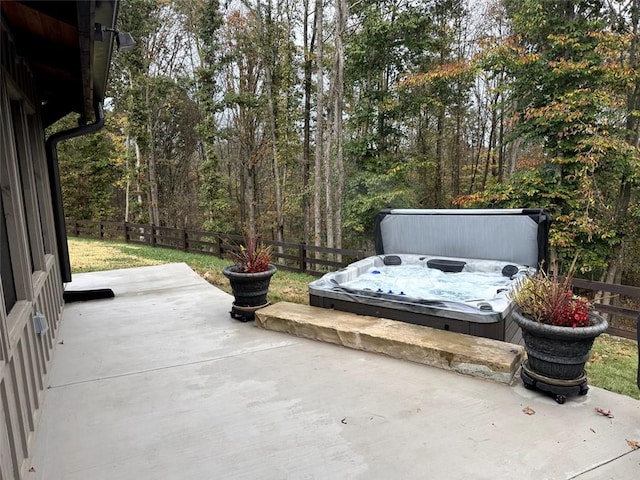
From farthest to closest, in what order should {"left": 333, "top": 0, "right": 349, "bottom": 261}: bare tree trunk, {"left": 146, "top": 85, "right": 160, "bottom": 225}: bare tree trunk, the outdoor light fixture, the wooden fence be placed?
{"left": 146, "top": 85, "right": 160, "bottom": 225}: bare tree trunk
{"left": 333, "top": 0, "right": 349, "bottom": 261}: bare tree trunk
the wooden fence
the outdoor light fixture

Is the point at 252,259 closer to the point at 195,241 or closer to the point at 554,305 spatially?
the point at 554,305

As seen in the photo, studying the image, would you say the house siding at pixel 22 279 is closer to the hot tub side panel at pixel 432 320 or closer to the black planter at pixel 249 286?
the black planter at pixel 249 286

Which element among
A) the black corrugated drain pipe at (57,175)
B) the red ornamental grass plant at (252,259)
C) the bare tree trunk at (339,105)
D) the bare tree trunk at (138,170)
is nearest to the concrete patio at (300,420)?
the red ornamental grass plant at (252,259)

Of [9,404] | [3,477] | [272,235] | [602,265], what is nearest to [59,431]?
[9,404]

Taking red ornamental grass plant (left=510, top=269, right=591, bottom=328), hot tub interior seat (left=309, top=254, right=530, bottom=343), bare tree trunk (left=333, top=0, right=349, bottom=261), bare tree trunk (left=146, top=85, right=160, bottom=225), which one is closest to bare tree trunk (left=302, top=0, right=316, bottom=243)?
bare tree trunk (left=333, top=0, right=349, bottom=261)

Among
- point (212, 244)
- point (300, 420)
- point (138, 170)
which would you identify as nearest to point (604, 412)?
point (300, 420)

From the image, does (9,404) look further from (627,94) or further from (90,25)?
(627,94)

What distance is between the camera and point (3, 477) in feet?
4.99

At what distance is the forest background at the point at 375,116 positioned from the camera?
7.69 m

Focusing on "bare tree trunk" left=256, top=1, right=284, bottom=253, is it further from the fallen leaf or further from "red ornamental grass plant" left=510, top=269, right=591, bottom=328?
the fallen leaf

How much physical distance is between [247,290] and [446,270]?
274 cm

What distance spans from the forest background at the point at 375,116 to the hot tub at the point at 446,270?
10.7 ft

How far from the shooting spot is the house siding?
68.9 inches

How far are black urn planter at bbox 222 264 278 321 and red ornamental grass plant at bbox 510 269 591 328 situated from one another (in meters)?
2.38
